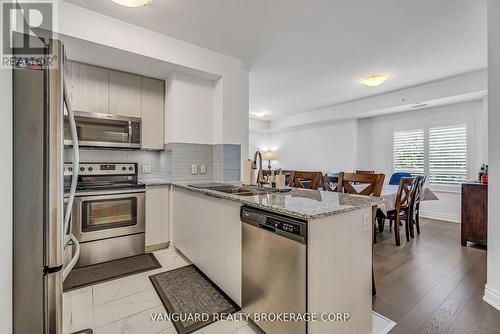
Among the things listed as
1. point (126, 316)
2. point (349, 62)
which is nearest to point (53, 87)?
point (126, 316)

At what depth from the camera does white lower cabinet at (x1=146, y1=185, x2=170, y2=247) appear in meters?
2.85

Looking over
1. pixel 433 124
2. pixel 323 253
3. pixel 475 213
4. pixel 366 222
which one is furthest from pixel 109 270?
pixel 433 124

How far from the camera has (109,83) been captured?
2.88m

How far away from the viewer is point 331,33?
8.46 ft

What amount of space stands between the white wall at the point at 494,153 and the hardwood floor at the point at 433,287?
0.19 meters

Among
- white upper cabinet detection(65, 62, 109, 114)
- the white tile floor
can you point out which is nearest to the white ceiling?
white upper cabinet detection(65, 62, 109, 114)

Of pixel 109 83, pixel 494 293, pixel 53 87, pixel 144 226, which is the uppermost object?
pixel 109 83

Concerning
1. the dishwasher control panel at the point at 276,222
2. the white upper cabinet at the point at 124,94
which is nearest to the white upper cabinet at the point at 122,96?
the white upper cabinet at the point at 124,94

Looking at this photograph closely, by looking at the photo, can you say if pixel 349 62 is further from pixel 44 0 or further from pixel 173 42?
pixel 44 0

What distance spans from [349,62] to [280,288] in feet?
10.7

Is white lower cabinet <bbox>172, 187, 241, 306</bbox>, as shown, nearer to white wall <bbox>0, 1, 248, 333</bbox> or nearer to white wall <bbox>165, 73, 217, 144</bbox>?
white wall <bbox>165, 73, 217, 144</bbox>

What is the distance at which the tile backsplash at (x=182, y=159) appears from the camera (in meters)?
3.00

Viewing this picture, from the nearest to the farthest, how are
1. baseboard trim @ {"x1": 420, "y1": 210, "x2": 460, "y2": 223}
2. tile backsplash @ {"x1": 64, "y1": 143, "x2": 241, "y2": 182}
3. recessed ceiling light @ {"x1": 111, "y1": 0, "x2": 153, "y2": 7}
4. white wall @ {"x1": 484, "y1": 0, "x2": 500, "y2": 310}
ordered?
1. white wall @ {"x1": 484, "y1": 0, "x2": 500, "y2": 310}
2. recessed ceiling light @ {"x1": 111, "y1": 0, "x2": 153, "y2": 7}
3. tile backsplash @ {"x1": 64, "y1": 143, "x2": 241, "y2": 182}
4. baseboard trim @ {"x1": 420, "y1": 210, "x2": 460, "y2": 223}

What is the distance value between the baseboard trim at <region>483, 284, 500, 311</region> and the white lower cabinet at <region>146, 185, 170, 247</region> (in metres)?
3.22
